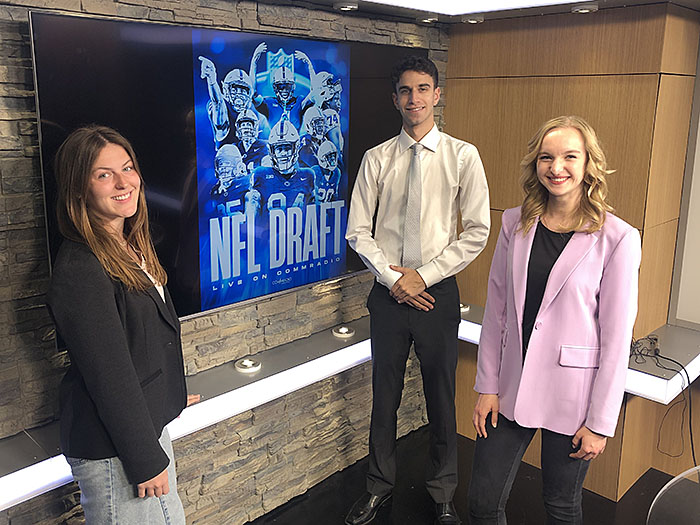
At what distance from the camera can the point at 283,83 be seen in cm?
265

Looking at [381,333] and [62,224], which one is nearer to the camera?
[62,224]

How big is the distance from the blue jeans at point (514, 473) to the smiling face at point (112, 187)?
4.42ft

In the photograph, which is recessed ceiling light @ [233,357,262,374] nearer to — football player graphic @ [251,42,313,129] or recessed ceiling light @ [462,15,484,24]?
football player graphic @ [251,42,313,129]

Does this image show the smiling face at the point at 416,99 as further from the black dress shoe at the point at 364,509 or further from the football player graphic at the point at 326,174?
the black dress shoe at the point at 364,509

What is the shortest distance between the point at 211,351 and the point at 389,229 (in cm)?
92

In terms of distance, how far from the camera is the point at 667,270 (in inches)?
126

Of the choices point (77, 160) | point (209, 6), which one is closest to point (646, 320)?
point (209, 6)

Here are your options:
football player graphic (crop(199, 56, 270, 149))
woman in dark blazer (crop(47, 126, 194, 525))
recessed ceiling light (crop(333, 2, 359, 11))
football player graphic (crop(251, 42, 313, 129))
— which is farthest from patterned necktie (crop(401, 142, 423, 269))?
woman in dark blazer (crop(47, 126, 194, 525))

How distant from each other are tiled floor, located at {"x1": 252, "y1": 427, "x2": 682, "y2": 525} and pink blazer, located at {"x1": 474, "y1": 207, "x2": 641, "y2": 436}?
1.12 m

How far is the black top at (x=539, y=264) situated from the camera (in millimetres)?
1983

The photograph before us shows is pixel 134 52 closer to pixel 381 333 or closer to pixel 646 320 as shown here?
pixel 381 333

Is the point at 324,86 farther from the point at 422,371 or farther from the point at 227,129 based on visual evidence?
the point at 422,371

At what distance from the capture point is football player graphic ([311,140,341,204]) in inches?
114

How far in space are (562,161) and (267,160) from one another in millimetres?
1230
